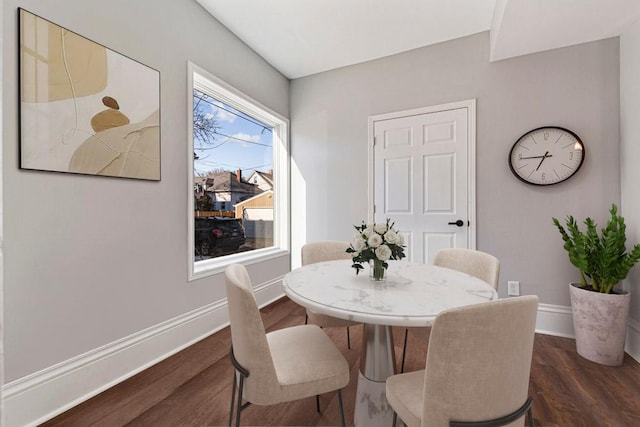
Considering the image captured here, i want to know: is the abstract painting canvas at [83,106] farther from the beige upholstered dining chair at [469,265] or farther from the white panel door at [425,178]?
the white panel door at [425,178]

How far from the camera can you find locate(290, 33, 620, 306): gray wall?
248 centimetres

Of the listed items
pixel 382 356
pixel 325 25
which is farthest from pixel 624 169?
pixel 325 25

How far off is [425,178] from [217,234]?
216 centimetres

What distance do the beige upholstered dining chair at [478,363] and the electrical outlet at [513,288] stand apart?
6.69 ft

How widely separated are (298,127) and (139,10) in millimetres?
2020

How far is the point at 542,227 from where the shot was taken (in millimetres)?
2648

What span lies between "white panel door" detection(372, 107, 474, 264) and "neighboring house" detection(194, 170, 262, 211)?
4.79ft

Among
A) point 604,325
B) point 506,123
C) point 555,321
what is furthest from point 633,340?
point 506,123

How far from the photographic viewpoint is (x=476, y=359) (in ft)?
3.03

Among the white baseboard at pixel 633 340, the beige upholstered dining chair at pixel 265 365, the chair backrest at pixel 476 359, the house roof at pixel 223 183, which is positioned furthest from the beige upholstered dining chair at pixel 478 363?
the house roof at pixel 223 183

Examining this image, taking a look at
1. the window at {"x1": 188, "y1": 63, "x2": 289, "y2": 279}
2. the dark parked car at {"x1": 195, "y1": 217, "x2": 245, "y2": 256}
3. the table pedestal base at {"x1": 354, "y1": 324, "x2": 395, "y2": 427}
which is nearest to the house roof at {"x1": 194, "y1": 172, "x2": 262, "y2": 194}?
the window at {"x1": 188, "y1": 63, "x2": 289, "y2": 279}

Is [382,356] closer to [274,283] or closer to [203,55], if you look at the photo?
[274,283]

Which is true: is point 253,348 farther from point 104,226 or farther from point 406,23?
point 406,23

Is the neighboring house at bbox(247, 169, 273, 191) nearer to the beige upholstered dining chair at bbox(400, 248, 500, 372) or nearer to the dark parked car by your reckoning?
the dark parked car
